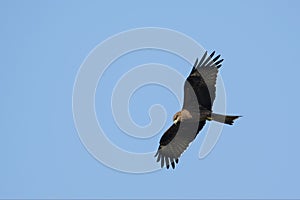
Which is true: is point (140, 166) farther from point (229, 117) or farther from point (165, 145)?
point (229, 117)

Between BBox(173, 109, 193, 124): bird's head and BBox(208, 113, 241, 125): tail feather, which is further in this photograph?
BBox(173, 109, 193, 124): bird's head

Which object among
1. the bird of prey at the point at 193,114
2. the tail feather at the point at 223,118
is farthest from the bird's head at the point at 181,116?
the tail feather at the point at 223,118

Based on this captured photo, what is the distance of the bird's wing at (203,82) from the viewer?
23.2 m

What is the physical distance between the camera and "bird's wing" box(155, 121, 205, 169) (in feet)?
77.7

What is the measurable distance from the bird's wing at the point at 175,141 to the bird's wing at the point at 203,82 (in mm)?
653

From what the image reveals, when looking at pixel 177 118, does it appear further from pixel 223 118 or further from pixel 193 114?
pixel 223 118

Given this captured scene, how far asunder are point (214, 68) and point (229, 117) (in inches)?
48.5

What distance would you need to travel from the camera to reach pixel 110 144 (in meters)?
24.4

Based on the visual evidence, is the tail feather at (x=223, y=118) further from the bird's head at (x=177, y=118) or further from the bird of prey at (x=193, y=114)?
the bird's head at (x=177, y=118)

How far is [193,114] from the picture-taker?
77.2ft

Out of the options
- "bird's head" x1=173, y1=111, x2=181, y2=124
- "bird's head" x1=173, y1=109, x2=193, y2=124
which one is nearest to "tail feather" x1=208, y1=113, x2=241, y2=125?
"bird's head" x1=173, y1=109, x2=193, y2=124

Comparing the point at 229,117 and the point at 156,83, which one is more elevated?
the point at 156,83

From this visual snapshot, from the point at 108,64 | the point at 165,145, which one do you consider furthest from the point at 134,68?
the point at 165,145

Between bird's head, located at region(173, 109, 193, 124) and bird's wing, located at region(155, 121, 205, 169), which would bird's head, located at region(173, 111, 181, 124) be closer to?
bird's head, located at region(173, 109, 193, 124)
